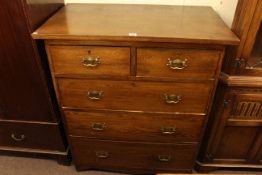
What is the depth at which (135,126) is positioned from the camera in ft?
4.32

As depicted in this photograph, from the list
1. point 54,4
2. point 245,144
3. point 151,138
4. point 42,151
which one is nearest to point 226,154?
point 245,144

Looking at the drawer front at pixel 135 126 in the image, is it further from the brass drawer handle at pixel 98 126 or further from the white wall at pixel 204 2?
the white wall at pixel 204 2

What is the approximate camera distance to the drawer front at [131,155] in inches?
55.3

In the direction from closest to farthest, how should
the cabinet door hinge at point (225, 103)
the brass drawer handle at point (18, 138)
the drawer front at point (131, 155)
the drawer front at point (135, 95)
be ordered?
1. the drawer front at point (135, 95)
2. the cabinet door hinge at point (225, 103)
3. the drawer front at point (131, 155)
4. the brass drawer handle at point (18, 138)

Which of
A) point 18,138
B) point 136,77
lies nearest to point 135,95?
point 136,77

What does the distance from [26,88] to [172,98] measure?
0.79 meters

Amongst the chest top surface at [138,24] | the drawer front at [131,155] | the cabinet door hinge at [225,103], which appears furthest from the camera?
the drawer front at [131,155]

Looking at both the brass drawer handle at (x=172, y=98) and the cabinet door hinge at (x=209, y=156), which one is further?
the cabinet door hinge at (x=209, y=156)

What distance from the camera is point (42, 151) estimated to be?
160cm

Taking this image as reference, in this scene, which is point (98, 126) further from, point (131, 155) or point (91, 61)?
point (91, 61)

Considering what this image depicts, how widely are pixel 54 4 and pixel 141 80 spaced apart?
2.16 feet

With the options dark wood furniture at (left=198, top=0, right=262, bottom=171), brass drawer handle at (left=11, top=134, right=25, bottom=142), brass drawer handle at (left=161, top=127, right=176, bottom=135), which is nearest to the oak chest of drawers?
brass drawer handle at (left=161, top=127, right=176, bottom=135)

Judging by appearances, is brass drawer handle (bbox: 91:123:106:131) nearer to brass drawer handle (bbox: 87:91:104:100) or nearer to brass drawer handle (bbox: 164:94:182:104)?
brass drawer handle (bbox: 87:91:104:100)

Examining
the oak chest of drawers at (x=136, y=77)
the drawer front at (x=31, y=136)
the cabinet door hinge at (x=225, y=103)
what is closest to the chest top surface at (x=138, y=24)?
the oak chest of drawers at (x=136, y=77)
